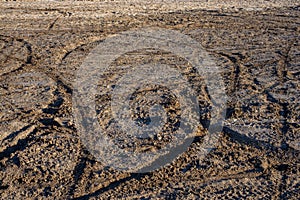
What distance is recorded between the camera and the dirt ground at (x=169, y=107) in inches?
159

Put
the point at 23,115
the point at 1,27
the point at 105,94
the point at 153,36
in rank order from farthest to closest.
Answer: the point at 1,27 < the point at 153,36 < the point at 105,94 < the point at 23,115

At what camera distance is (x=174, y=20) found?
9.02 metres

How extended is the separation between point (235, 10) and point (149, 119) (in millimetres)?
5475

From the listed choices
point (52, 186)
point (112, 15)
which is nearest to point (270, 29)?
point (112, 15)

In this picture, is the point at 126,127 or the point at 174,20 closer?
→ the point at 126,127

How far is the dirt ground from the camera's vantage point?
4.04 meters

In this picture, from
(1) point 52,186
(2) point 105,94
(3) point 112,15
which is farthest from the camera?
(3) point 112,15

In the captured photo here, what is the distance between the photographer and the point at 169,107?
534 cm

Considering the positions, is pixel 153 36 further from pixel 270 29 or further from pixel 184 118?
pixel 184 118

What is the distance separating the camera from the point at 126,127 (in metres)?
4.97

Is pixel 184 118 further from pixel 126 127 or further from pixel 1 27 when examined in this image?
pixel 1 27

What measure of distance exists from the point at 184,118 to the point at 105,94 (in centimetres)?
122

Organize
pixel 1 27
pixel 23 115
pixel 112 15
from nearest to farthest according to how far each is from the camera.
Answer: pixel 23 115
pixel 1 27
pixel 112 15

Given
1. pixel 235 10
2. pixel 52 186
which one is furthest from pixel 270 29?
pixel 52 186
